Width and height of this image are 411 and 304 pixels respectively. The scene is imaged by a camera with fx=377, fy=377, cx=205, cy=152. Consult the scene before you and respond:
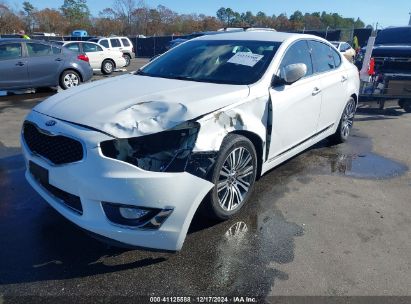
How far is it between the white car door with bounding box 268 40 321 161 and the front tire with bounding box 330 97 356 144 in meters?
1.28

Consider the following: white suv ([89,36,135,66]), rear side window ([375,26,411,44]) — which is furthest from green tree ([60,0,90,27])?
rear side window ([375,26,411,44])

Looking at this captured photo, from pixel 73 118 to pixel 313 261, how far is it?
223 cm

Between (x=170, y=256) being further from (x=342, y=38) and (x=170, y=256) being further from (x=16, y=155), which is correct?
(x=342, y=38)

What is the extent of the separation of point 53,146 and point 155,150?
0.83 metres

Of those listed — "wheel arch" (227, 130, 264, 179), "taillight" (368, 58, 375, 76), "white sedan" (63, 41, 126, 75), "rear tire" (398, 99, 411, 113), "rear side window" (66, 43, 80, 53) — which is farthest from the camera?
"white sedan" (63, 41, 126, 75)

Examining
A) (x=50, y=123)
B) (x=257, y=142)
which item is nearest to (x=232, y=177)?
(x=257, y=142)

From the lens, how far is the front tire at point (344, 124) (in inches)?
237

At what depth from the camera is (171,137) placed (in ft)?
9.20

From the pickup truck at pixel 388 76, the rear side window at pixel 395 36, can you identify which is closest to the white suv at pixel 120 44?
the rear side window at pixel 395 36

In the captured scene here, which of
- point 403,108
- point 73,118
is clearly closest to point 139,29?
point 403,108

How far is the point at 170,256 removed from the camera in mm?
3086

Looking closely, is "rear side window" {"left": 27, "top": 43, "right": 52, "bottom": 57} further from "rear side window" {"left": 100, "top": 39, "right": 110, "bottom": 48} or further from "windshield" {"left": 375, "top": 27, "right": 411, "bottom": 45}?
"rear side window" {"left": 100, "top": 39, "right": 110, "bottom": 48}

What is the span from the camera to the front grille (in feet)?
9.00

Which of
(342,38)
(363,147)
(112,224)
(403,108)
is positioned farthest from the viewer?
(342,38)
